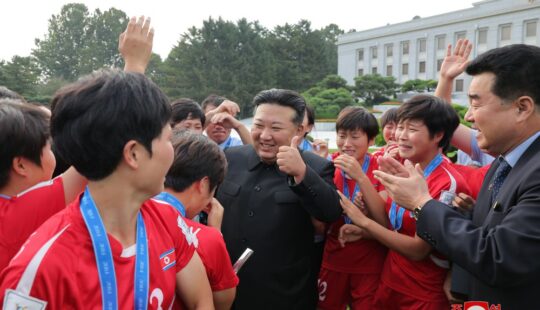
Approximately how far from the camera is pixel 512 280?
1.70 meters

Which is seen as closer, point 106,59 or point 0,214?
point 0,214

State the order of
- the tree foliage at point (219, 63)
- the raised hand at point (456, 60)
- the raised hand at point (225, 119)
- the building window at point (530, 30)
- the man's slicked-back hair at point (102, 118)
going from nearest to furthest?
1. the man's slicked-back hair at point (102, 118)
2. the raised hand at point (456, 60)
3. the raised hand at point (225, 119)
4. the building window at point (530, 30)
5. the tree foliage at point (219, 63)

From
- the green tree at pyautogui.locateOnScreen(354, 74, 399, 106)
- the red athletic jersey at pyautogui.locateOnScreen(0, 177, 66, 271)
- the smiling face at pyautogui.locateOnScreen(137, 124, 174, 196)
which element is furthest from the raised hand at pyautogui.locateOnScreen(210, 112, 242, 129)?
the green tree at pyautogui.locateOnScreen(354, 74, 399, 106)

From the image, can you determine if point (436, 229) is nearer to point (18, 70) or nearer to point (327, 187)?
point (327, 187)

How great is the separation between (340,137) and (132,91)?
8.86 feet

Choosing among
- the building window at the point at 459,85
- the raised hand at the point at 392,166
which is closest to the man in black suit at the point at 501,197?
the raised hand at the point at 392,166

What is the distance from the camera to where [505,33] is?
42.1 m

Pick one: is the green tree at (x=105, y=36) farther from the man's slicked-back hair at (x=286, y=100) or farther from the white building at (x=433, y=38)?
the man's slicked-back hair at (x=286, y=100)

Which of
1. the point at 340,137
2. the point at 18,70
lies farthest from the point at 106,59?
the point at 340,137

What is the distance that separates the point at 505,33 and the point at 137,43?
48.1 metres

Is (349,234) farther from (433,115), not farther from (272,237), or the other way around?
(433,115)

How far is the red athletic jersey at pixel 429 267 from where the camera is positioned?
255cm

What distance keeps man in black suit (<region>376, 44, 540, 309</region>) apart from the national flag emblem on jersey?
1.16 m

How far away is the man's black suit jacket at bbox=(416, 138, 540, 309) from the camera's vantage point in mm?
1670
